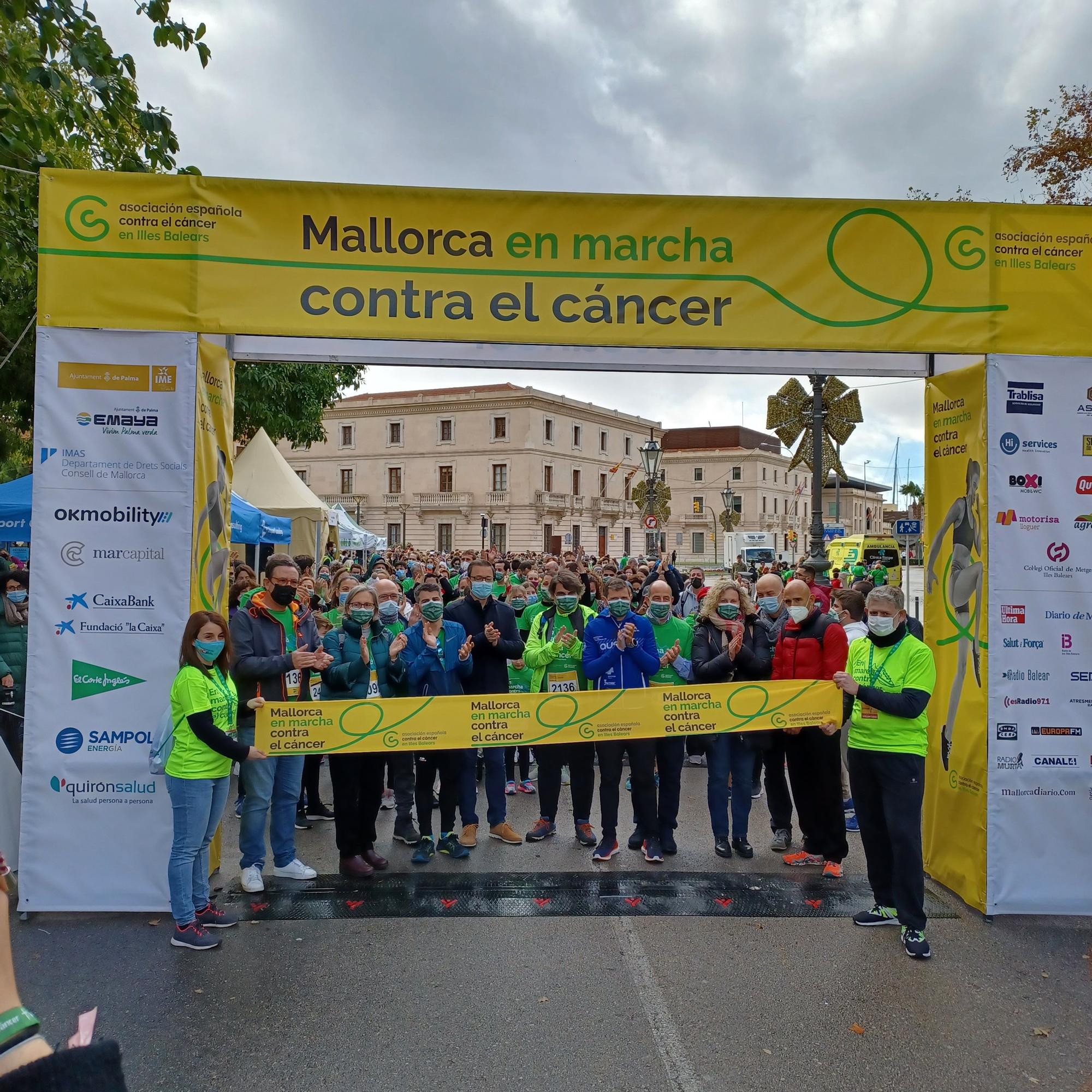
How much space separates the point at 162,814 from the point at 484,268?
13.3 feet

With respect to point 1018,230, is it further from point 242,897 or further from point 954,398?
point 242,897

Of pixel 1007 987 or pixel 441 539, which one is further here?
pixel 441 539

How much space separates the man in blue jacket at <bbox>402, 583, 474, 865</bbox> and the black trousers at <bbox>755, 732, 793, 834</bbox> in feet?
7.77

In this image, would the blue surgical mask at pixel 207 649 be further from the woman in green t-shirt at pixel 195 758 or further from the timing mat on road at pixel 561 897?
the timing mat on road at pixel 561 897

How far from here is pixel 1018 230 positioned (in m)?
5.62

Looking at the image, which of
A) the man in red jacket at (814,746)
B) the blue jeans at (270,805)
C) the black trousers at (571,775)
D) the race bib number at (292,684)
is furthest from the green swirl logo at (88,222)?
the man in red jacket at (814,746)

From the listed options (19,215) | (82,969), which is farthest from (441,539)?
(82,969)

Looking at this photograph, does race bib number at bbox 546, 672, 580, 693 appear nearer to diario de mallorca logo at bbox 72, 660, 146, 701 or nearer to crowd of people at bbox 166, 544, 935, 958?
crowd of people at bbox 166, 544, 935, 958

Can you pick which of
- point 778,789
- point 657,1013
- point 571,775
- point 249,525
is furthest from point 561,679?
point 249,525

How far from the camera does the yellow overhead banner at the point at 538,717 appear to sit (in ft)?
18.6

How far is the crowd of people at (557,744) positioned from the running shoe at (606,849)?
1 cm

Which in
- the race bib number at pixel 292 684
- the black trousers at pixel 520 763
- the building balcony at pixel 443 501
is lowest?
the black trousers at pixel 520 763

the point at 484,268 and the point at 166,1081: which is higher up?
the point at 484,268

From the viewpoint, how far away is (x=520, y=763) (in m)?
8.84
